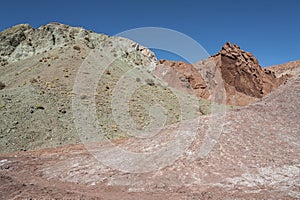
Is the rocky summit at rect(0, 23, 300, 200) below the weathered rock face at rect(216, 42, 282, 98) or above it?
below

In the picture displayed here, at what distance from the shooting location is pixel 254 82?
48000 millimetres

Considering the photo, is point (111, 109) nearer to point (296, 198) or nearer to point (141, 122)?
point (141, 122)

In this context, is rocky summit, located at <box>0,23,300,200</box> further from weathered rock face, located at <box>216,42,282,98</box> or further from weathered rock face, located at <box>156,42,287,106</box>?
weathered rock face, located at <box>216,42,282,98</box>

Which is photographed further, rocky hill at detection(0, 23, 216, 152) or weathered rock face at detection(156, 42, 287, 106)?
weathered rock face at detection(156, 42, 287, 106)

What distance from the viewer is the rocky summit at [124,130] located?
6801mm


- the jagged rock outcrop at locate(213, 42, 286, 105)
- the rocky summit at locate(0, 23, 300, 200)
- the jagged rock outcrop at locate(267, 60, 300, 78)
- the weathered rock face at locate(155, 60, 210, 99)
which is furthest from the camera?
the jagged rock outcrop at locate(267, 60, 300, 78)

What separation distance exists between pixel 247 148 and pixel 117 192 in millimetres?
3876

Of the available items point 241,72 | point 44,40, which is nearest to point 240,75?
point 241,72

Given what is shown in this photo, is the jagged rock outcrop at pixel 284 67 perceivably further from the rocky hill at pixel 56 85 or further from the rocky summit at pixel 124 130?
the rocky hill at pixel 56 85

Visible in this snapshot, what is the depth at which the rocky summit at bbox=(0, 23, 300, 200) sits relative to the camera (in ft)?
22.3

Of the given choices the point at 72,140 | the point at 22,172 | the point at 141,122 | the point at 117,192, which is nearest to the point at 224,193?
the point at 117,192

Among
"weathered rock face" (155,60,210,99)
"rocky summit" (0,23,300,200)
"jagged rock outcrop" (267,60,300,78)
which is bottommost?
"rocky summit" (0,23,300,200)

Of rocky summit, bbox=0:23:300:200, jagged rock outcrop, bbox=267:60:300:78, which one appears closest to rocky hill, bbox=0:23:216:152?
rocky summit, bbox=0:23:300:200

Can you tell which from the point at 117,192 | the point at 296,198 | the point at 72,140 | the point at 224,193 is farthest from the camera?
the point at 72,140
